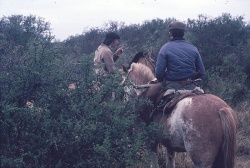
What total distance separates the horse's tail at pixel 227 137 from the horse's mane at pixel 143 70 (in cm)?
178

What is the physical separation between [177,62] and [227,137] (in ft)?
4.42

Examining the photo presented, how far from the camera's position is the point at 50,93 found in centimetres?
404

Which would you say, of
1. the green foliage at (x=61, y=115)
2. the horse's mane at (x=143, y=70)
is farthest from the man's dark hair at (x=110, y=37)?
the green foliage at (x=61, y=115)

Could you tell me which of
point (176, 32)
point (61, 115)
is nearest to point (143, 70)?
point (176, 32)

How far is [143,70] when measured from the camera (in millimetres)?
5855

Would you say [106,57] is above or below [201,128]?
above

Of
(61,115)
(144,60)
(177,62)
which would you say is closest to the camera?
(61,115)

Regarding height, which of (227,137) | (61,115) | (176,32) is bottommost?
(227,137)

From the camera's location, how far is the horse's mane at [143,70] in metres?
5.80

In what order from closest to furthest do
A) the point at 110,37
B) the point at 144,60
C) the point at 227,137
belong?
the point at 227,137 < the point at 144,60 < the point at 110,37

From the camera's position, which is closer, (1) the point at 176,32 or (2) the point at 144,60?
(1) the point at 176,32

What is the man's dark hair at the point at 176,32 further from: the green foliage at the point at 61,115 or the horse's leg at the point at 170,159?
the horse's leg at the point at 170,159

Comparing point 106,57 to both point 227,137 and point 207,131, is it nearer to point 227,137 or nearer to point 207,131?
point 207,131

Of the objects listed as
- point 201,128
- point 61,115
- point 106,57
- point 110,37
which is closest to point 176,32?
point 201,128
